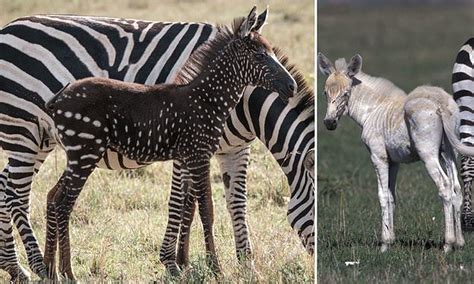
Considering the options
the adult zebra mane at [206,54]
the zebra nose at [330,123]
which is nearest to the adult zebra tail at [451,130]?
the zebra nose at [330,123]

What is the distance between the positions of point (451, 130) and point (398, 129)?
437 mm

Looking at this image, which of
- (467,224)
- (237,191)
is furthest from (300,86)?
(467,224)

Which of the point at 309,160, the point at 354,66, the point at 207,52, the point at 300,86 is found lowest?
the point at 309,160

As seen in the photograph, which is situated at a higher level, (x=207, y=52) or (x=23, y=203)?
(x=207, y=52)

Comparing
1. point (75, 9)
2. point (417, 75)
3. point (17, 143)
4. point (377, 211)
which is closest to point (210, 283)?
point (17, 143)

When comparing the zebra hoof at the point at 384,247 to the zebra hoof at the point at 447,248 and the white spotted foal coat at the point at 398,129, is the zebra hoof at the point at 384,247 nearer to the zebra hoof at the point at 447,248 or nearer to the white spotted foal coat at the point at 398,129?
the white spotted foal coat at the point at 398,129

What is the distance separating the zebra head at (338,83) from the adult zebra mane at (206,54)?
1284 millimetres

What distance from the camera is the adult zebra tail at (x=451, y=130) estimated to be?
25.4 ft

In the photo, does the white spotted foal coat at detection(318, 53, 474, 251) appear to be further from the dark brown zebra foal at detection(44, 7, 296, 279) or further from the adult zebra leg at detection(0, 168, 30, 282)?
the adult zebra leg at detection(0, 168, 30, 282)

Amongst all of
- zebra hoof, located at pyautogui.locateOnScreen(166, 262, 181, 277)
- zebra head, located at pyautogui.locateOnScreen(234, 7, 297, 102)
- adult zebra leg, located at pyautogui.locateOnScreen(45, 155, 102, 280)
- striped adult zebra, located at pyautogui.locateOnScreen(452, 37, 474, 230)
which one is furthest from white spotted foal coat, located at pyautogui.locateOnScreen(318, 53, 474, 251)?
adult zebra leg, located at pyautogui.locateOnScreen(45, 155, 102, 280)

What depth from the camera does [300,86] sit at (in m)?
7.30

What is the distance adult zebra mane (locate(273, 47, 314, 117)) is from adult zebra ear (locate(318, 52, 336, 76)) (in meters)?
0.58

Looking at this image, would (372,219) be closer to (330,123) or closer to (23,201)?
(330,123)

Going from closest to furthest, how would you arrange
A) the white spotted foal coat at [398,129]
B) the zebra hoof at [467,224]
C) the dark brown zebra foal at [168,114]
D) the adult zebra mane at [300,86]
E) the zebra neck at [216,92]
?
the dark brown zebra foal at [168,114] → the zebra neck at [216,92] → the adult zebra mane at [300,86] → the white spotted foal coat at [398,129] → the zebra hoof at [467,224]
